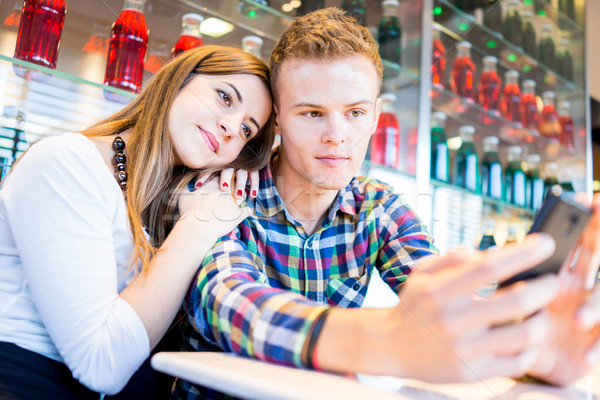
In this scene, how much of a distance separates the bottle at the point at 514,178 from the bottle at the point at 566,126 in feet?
1.25

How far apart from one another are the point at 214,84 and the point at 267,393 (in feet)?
2.20

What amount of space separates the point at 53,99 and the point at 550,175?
217 cm

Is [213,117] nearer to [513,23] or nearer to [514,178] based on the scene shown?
[514,178]

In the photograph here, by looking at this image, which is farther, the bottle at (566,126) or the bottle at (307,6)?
the bottle at (566,126)

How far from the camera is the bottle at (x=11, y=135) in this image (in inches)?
42.6

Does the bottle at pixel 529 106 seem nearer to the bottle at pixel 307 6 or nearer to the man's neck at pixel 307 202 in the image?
the bottle at pixel 307 6

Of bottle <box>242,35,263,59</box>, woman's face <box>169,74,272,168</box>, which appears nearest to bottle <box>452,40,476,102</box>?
bottle <box>242,35,263,59</box>

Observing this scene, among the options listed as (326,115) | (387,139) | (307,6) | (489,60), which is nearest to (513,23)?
(489,60)

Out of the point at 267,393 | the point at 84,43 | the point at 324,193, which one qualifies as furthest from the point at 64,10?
the point at 267,393

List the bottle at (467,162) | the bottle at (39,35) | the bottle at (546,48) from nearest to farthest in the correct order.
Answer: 1. the bottle at (39,35)
2. the bottle at (467,162)
3. the bottle at (546,48)

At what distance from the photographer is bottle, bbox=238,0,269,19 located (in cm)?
142

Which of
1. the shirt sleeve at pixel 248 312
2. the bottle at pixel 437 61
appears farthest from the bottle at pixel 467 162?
the shirt sleeve at pixel 248 312

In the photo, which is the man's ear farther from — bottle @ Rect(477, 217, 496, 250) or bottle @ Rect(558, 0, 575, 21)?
bottle @ Rect(558, 0, 575, 21)

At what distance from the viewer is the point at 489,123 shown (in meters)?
2.06
